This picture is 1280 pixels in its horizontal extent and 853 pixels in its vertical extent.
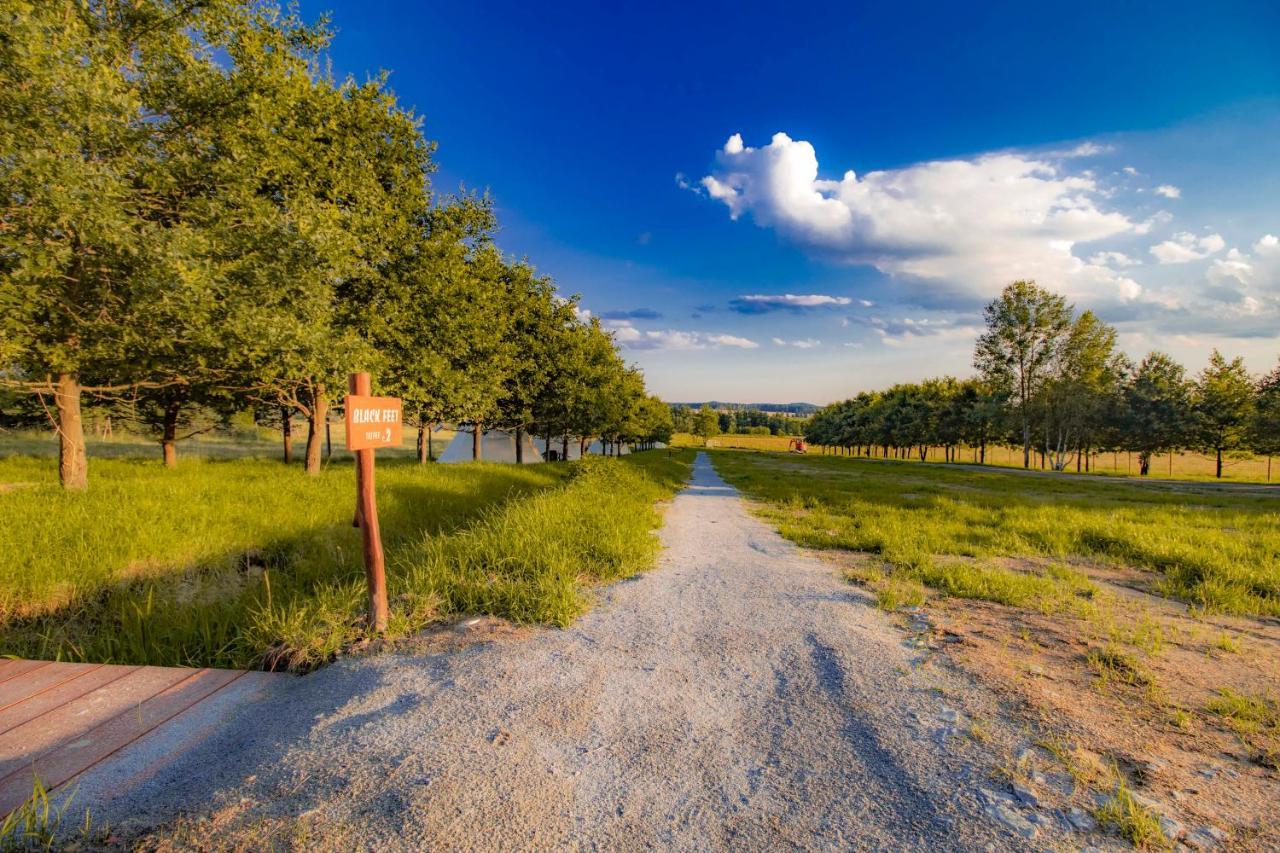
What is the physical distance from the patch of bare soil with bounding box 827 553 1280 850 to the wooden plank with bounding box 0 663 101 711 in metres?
6.42

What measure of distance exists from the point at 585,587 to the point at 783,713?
10.3 ft

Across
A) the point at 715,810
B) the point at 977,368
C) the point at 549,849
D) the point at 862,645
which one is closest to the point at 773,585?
the point at 862,645

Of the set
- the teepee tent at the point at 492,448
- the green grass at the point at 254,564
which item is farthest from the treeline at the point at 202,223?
the teepee tent at the point at 492,448

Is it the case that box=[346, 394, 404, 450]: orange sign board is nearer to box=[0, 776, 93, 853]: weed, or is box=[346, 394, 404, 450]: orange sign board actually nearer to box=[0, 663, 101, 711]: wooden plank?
box=[0, 776, 93, 853]: weed

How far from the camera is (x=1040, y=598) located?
580cm

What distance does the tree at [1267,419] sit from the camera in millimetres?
33531

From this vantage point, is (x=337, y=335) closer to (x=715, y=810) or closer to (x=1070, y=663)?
(x=715, y=810)

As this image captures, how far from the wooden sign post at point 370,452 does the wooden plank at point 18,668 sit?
245cm

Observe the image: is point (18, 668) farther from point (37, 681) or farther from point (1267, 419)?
point (1267, 419)

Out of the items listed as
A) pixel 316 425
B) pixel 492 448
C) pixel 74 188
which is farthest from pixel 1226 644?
pixel 492 448

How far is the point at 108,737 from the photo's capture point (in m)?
2.98

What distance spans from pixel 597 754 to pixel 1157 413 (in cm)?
5636

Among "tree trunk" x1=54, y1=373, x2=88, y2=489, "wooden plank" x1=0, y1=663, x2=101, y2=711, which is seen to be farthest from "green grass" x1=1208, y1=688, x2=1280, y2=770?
"tree trunk" x1=54, y1=373, x2=88, y2=489

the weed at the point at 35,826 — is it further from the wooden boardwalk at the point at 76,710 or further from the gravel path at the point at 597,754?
the wooden boardwalk at the point at 76,710
